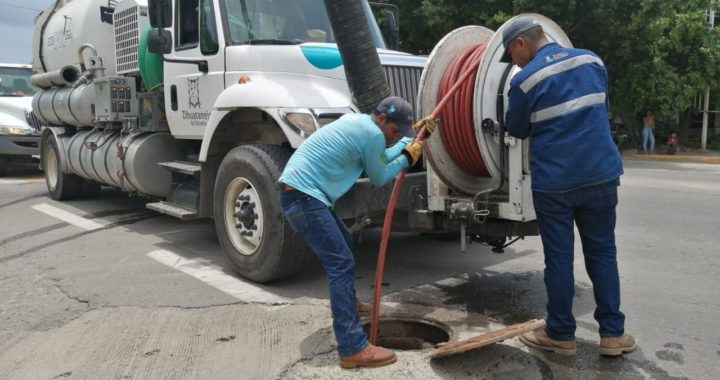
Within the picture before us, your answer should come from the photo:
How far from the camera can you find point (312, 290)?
5.11m

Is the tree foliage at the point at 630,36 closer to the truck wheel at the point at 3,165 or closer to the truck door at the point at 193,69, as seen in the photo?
the truck wheel at the point at 3,165

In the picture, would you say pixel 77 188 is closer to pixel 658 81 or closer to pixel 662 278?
pixel 662 278

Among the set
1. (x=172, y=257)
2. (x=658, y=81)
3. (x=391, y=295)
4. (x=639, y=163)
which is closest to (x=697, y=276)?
(x=391, y=295)

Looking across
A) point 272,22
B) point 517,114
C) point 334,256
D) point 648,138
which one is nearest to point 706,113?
point 648,138

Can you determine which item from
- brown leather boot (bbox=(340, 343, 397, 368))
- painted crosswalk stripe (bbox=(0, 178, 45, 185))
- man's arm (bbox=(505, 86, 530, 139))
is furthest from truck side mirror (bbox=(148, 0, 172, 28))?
painted crosswalk stripe (bbox=(0, 178, 45, 185))

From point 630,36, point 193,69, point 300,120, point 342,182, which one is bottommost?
point 342,182

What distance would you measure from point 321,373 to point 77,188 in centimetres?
819

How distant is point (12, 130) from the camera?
44.2 feet

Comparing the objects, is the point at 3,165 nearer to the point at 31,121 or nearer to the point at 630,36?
the point at 31,121

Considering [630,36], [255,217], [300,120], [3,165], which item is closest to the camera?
[300,120]

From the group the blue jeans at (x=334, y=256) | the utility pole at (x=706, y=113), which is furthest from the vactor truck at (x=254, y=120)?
the utility pole at (x=706, y=113)

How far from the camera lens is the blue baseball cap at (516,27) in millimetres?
3746

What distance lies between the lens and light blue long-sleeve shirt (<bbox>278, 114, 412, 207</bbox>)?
362 centimetres

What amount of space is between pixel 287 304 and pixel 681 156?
17.6 m
